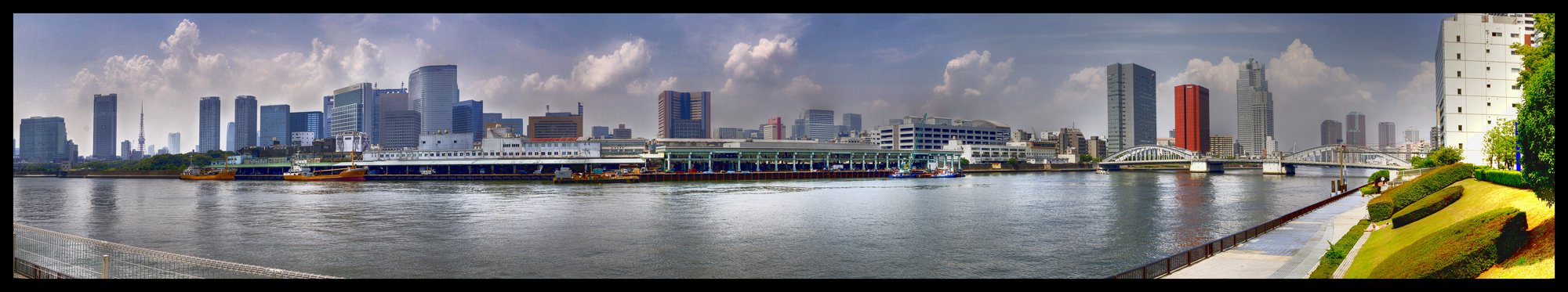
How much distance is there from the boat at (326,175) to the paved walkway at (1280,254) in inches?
4320

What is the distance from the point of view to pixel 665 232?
31.8 metres

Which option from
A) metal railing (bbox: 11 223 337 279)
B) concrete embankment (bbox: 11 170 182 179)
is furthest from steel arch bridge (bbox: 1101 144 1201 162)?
concrete embankment (bbox: 11 170 182 179)

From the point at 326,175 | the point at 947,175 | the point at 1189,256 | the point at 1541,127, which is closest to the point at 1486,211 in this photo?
the point at 1541,127

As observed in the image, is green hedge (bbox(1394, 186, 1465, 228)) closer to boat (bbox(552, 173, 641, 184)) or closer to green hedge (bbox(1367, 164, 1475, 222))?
green hedge (bbox(1367, 164, 1475, 222))

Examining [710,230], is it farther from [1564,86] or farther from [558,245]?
[1564,86]

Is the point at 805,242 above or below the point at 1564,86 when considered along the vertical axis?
below

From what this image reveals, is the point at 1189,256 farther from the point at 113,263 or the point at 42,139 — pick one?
the point at 42,139

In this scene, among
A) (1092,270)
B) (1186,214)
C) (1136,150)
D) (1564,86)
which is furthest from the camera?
(1136,150)

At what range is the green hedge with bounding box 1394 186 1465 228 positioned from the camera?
2324cm

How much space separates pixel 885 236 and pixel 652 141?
505 ft

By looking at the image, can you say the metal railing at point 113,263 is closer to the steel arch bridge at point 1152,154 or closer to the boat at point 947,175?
the boat at point 947,175

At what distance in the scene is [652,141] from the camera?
589 ft

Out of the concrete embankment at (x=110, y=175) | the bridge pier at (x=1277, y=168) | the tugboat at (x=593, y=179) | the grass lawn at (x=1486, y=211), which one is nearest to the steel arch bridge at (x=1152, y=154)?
the bridge pier at (x=1277, y=168)

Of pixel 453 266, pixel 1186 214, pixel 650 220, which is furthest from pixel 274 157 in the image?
pixel 1186 214
